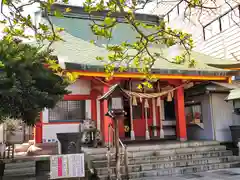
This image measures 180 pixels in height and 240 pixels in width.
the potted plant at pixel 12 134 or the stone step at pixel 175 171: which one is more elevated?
the potted plant at pixel 12 134

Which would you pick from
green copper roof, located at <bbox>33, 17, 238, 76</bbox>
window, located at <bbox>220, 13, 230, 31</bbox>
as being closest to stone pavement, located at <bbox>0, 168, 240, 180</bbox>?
green copper roof, located at <bbox>33, 17, 238, 76</bbox>

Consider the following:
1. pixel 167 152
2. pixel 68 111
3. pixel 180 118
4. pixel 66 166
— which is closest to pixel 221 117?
pixel 180 118

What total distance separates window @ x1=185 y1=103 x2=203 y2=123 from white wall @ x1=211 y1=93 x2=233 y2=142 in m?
0.74

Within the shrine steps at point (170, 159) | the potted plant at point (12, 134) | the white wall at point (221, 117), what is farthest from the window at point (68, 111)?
the white wall at point (221, 117)

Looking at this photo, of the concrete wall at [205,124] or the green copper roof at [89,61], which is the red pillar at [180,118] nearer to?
the concrete wall at [205,124]

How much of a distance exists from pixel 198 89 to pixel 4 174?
7.91 m

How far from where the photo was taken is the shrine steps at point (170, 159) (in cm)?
768

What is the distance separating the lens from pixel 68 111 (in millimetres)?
10312

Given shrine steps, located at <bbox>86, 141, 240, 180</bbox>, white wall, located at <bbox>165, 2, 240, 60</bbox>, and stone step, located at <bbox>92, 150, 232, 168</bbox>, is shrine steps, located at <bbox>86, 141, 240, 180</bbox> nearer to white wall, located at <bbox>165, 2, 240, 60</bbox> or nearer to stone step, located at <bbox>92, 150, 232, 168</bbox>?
stone step, located at <bbox>92, 150, 232, 168</bbox>

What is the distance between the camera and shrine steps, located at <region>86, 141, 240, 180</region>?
7677mm

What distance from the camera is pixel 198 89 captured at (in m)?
11.0

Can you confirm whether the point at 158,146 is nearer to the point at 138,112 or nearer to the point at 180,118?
the point at 180,118

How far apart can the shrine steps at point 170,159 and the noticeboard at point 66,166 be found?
3.23ft

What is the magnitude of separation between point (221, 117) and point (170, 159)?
345 centimetres
